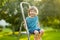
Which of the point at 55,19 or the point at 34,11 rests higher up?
the point at 34,11

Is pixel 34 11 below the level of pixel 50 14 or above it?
above

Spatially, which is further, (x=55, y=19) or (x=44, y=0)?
(x=55, y=19)

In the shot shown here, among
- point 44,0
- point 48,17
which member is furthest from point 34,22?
point 48,17

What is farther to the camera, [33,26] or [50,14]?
[50,14]

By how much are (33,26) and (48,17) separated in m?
11.9

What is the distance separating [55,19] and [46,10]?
1.24 metres

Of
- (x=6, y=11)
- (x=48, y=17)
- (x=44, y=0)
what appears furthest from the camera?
(x=48, y=17)

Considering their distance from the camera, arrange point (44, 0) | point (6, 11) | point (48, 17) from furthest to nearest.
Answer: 1. point (48, 17)
2. point (44, 0)
3. point (6, 11)

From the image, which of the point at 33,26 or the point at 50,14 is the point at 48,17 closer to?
the point at 50,14

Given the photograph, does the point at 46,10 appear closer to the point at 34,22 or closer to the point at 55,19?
the point at 55,19

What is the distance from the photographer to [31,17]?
5.56 metres

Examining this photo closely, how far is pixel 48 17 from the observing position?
56.8 feet

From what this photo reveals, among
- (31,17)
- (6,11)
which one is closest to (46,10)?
(6,11)

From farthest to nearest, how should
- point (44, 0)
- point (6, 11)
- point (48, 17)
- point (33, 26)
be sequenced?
point (48, 17)
point (44, 0)
point (6, 11)
point (33, 26)
